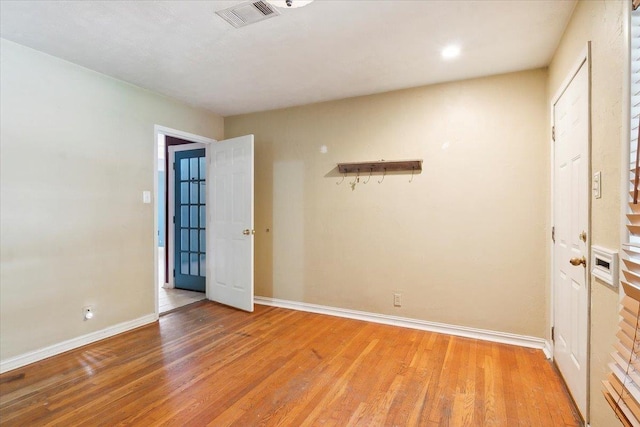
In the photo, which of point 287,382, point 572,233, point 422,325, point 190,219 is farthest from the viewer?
point 190,219

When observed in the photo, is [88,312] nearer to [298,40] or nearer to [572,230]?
[298,40]

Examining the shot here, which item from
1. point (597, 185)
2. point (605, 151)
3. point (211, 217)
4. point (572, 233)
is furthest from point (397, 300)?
point (211, 217)

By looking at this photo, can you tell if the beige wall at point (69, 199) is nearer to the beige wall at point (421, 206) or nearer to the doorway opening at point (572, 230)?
the beige wall at point (421, 206)

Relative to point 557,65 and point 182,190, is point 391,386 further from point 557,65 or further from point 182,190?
point 182,190

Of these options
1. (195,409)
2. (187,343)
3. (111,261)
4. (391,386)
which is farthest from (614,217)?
(111,261)

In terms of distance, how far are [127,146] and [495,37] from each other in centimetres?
345

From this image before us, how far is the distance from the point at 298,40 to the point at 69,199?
2376 millimetres

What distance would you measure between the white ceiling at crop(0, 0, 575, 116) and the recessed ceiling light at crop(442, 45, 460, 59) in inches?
2.0

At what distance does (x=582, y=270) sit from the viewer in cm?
183

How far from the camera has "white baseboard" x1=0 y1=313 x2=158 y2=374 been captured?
95.4 inches

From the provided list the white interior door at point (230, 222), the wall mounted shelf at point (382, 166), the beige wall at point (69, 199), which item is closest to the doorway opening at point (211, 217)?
the white interior door at point (230, 222)

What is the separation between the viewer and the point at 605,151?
1.49m

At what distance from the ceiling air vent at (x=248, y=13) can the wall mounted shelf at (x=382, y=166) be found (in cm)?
180

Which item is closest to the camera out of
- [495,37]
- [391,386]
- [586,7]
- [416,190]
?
[586,7]
